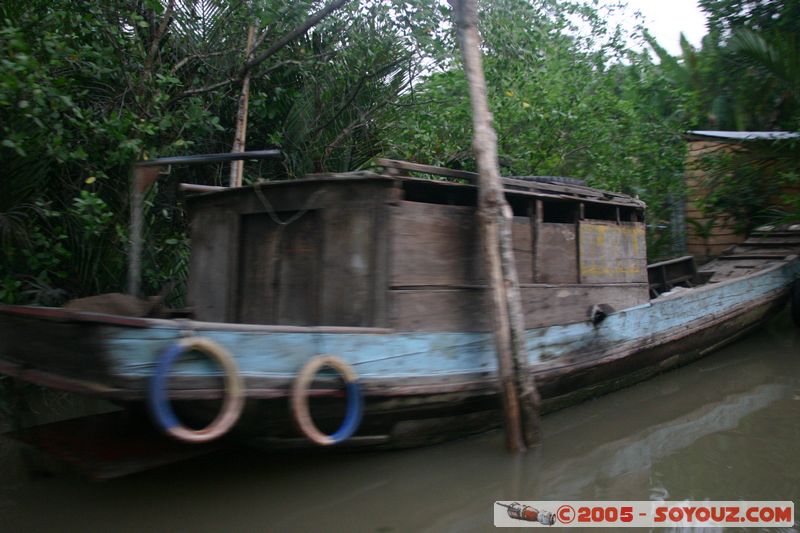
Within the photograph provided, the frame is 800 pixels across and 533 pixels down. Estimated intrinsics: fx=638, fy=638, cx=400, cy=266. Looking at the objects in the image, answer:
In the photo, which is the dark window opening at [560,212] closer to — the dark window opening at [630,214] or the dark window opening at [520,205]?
the dark window opening at [520,205]

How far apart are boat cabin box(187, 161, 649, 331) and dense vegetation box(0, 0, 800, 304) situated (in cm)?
118

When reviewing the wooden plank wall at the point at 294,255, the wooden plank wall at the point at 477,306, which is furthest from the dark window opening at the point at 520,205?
the wooden plank wall at the point at 294,255

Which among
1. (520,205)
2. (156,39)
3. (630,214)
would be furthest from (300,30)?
(630,214)

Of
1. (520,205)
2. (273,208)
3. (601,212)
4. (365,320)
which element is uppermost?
(601,212)

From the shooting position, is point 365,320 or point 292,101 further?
point 292,101

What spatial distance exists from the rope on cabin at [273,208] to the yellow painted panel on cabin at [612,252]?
2362mm

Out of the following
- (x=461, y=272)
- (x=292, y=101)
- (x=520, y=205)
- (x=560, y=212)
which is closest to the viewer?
(x=461, y=272)

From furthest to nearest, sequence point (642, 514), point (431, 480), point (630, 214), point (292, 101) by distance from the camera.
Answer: point (292, 101) < point (630, 214) < point (431, 480) < point (642, 514)

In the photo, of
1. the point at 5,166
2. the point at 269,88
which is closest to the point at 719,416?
the point at 269,88

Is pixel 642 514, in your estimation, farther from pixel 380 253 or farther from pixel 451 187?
pixel 451 187

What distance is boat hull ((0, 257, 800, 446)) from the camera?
3.02 metres

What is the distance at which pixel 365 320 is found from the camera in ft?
13.2

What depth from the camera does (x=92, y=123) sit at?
5.09 metres

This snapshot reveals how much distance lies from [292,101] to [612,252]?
387cm
